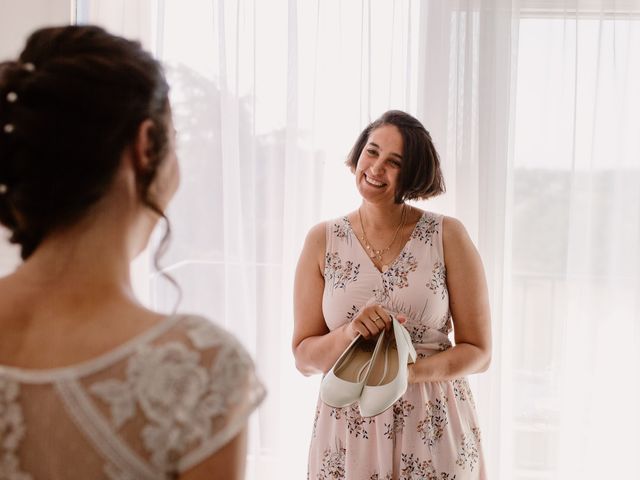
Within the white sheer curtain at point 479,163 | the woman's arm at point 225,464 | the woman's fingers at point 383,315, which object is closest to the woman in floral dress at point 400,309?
the woman's fingers at point 383,315

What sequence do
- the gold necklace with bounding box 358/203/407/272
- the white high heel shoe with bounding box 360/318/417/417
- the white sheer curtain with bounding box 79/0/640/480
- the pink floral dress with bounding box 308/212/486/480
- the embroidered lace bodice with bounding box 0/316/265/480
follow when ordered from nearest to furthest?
1. the embroidered lace bodice with bounding box 0/316/265/480
2. the white high heel shoe with bounding box 360/318/417/417
3. the pink floral dress with bounding box 308/212/486/480
4. the gold necklace with bounding box 358/203/407/272
5. the white sheer curtain with bounding box 79/0/640/480

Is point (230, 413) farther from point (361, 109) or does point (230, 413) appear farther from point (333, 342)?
point (361, 109)

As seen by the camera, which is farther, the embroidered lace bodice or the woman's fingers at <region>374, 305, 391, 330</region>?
the woman's fingers at <region>374, 305, 391, 330</region>

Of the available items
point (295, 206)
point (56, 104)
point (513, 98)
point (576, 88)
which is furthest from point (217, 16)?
point (56, 104)

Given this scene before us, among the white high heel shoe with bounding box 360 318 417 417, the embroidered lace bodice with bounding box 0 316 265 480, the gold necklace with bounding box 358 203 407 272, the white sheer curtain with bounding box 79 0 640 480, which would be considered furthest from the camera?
the white sheer curtain with bounding box 79 0 640 480

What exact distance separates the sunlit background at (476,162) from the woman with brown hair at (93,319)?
5.25 feet

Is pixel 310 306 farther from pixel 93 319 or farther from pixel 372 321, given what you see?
pixel 93 319

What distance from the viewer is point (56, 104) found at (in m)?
0.67

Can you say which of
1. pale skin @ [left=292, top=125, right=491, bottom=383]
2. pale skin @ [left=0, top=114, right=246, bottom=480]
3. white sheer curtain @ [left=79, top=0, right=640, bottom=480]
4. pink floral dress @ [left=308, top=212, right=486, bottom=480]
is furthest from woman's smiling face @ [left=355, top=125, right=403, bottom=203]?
pale skin @ [left=0, top=114, right=246, bottom=480]

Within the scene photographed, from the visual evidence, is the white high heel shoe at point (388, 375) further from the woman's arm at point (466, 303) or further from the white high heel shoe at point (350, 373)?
the woman's arm at point (466, 303)

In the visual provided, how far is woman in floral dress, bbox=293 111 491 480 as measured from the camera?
1709 millimetres

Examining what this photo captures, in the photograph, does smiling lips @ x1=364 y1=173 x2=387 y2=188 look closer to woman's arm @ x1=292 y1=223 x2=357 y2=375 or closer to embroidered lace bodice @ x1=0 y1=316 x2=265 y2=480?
woman's arm @ x1=292 y1=223 x2=357 y2=375

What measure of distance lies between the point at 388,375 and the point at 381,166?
54 centimetres

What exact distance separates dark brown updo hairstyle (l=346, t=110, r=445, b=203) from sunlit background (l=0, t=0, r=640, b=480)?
0.37 meters
